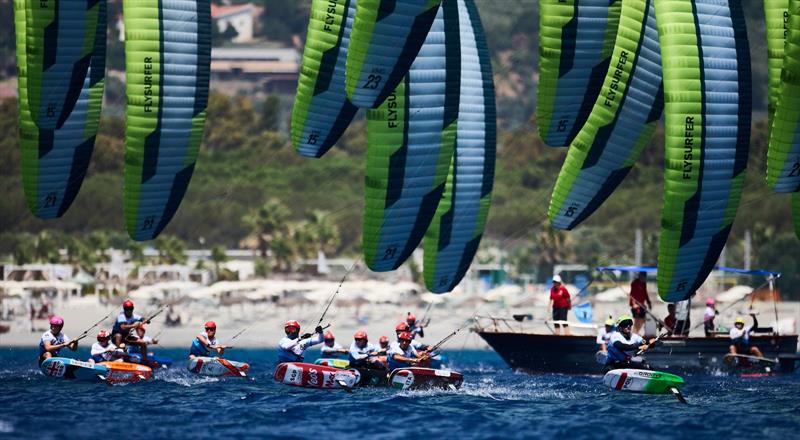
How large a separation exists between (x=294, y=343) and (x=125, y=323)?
6.83m

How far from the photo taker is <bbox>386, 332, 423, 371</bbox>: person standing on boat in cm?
4888

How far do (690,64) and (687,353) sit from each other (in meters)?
13.1

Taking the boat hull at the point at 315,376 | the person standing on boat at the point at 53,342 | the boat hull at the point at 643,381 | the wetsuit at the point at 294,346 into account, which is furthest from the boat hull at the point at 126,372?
the boat hull at the point at 643,381

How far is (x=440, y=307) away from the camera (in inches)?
4887

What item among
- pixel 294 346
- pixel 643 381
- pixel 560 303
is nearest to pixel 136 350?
pixel 294 346

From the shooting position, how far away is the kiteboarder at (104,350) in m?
50.9

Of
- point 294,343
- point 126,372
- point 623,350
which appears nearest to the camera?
point 623,350

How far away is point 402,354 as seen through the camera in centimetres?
4906

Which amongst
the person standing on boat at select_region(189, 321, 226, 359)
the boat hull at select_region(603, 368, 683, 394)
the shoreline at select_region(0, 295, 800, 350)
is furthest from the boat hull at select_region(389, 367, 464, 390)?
the shoreline at select_region(0, 295, 800, 350)

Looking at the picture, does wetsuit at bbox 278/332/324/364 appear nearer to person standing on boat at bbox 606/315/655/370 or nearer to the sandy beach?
person standing on boat at bbox 606/315/655/370

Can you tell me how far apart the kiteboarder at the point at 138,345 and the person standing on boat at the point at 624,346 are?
15037 mm

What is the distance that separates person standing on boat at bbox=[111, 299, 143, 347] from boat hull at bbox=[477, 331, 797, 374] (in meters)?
14.2

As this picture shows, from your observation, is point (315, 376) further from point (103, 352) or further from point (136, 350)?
point (136, 350)

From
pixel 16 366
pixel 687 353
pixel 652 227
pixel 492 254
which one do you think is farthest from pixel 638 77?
pixel 652 227
